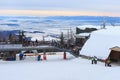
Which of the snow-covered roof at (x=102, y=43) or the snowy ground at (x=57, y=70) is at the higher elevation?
the snow-covered roof at (x=102, y=43)

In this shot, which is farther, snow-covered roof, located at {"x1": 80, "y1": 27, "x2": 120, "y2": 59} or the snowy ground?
snow-covered roof, located at {"x1": 80, "y1": 27, "x2": 120, "y2": 59}

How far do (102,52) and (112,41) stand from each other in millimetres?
1806

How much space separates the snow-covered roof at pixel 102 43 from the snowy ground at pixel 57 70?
4.83 ft

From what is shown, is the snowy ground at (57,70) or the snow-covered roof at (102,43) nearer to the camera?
the snowy ground at (57,70)

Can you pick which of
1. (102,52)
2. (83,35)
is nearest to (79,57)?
(102,52)

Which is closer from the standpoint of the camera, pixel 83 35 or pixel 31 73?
pixel 31 73

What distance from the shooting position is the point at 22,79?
28391 millimetres

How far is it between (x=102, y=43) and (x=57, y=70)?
9485mm

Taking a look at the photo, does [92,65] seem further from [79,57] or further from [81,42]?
[81,42]

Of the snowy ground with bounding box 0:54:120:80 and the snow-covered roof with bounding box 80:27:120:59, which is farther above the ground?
the snow-covered roof with bounding box 80:27:120:59

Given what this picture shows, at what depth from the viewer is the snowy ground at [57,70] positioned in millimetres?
29219

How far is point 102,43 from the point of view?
4034 cm

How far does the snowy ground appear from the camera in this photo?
29.2 metres

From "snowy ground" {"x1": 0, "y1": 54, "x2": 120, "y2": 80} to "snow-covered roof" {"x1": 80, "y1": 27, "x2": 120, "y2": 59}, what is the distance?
1473 millimetres
